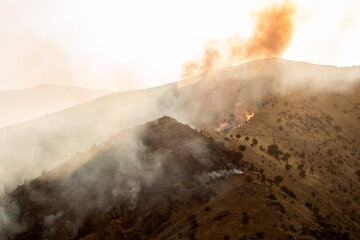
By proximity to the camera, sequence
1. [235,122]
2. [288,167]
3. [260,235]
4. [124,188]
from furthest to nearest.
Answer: [235,122], [288,167], [124,188], [260,235]

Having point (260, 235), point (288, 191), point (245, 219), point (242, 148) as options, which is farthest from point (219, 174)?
point (260, 235)

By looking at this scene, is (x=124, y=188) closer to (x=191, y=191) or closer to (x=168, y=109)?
(x=191, y=191)

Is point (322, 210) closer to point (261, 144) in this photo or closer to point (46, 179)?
point (261, 144)

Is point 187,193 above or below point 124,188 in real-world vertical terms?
below

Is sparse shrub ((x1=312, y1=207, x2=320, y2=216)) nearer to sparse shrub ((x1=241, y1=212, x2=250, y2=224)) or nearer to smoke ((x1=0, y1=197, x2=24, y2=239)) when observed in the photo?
sparse shrub ((x1=241, y1=212, x2=250, y2=224))

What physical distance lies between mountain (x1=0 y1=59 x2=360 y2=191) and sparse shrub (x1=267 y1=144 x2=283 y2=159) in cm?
1887

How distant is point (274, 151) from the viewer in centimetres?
5359

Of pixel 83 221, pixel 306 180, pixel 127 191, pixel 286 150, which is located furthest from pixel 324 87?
pixel 83 221

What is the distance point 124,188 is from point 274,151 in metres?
28.0

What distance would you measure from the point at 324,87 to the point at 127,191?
67994 mm

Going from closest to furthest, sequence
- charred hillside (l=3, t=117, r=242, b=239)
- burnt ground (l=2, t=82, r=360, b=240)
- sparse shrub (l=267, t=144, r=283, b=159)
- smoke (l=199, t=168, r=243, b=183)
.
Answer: burnt ground (l=2, t=82, r=360, b=240)
charred hillside (l=3, t=117, r=242, b=239)
smoke (l=199, t=168, r=243, b=183)
sparse shrub (l=267, t=144, r=283, b=159)

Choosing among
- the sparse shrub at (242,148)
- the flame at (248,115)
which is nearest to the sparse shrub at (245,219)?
the sparse shrub at (242,148)

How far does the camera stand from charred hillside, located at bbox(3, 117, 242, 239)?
3625cm

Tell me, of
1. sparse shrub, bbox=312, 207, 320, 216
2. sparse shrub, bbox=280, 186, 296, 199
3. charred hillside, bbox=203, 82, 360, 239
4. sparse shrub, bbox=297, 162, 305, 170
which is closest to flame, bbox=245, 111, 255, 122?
charred hillside, bbox=203, 82, 360, 239
